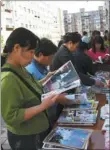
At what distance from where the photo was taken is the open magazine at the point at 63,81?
4.14 feet

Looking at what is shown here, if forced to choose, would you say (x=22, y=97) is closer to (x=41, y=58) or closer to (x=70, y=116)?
(x=70, y=116)

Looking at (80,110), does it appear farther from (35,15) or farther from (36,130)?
(35,15)

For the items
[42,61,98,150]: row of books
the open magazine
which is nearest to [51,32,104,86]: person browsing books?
[42,61,98,150]: row of books

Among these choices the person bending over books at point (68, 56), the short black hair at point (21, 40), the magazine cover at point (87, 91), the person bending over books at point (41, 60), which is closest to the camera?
the short black hair at point (21, 40)

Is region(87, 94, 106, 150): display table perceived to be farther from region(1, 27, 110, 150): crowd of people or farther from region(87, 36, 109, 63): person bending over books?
region(87, 36, 109, 63): person bending over books

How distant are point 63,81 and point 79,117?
0.69ft

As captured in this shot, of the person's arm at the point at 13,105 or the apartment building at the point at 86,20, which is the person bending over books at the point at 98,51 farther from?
the person's arm at the point at 13,105

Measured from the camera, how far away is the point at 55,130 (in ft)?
3.93

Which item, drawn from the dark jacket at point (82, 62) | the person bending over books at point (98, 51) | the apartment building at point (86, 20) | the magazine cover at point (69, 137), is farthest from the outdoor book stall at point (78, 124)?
the apartment building at point (86, 20)

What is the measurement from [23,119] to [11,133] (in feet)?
0.59

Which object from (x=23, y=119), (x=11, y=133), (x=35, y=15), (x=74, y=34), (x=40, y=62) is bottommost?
(x=11, y=133)

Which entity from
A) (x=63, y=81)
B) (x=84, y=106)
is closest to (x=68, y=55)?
(x=84, y=106)

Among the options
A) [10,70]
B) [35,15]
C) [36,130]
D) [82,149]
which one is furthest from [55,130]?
[35,15]

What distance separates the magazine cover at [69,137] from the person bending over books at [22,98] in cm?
11
